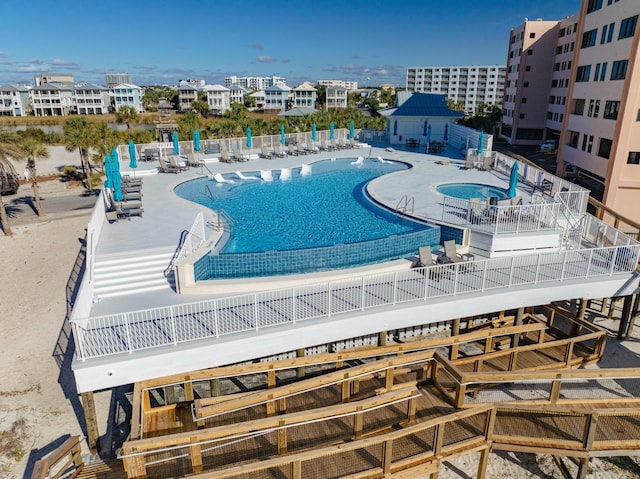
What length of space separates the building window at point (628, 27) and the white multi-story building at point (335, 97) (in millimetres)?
85503

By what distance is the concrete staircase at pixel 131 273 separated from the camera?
12.8 metres

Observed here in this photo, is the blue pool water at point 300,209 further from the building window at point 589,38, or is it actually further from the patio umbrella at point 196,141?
the building window at point 589,38

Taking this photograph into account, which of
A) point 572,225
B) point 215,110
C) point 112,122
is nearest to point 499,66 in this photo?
point 215,110

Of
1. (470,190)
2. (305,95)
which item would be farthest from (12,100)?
(470,190)

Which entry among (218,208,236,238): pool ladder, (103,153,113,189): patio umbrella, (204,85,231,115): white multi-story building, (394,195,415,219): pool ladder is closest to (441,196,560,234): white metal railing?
(394,195,415,219): pool ladder

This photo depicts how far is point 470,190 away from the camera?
22453 millimetres

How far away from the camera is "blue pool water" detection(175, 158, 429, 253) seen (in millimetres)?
16656

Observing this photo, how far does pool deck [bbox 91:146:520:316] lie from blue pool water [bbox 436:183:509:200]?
0.63 meters

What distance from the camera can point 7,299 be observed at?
17031mm

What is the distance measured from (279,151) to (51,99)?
92.8 meters

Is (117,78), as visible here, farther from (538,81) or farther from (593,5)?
(593,5)

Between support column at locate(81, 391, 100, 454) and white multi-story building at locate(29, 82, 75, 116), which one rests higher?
white multi-story building at locate(29, 82, 75, 116)

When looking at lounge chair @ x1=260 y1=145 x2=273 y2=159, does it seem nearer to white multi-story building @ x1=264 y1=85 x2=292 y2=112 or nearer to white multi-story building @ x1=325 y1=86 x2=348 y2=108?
white multi-story building @ x1=264 y1=85 x2=292 y2=112

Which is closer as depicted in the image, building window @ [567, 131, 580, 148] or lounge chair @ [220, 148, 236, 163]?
lounge chair @ [220, 148, 236, 163]
